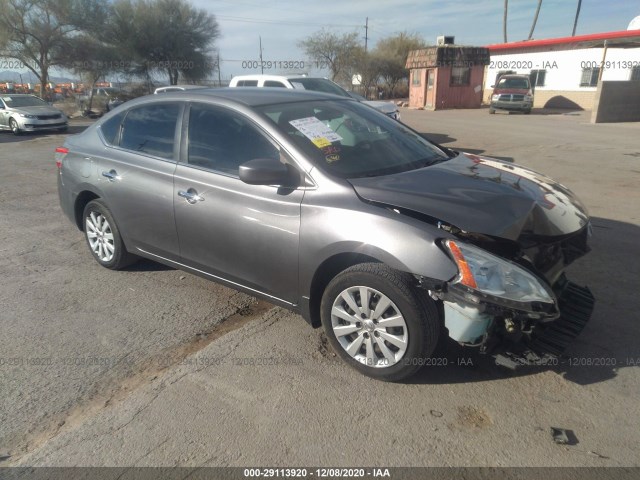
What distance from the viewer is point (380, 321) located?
9.59ft

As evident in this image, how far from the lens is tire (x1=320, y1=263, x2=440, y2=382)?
2775 millimetres

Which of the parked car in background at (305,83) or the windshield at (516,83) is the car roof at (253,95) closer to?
the parked car in background at (305,83)

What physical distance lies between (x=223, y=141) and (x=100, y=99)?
108ft

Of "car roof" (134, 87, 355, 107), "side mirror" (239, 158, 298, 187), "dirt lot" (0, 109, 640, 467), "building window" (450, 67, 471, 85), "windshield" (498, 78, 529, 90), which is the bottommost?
"dirt lot" (0, 109, 640, 467)

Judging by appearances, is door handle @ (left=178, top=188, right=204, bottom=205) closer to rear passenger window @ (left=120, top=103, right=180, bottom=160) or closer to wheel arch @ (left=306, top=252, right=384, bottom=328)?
rear passenger window @ (left=120, top=103, right=180, bottom=160)

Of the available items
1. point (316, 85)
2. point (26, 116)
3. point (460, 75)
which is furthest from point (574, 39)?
point (26, 116)

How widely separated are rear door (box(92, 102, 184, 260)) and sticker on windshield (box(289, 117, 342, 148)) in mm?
1068

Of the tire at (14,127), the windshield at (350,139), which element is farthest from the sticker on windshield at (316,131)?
the tire at (14,127)

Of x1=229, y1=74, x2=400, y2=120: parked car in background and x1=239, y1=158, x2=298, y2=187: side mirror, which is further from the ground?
x1=229, y1=74, x2=400, y2=120: parked car in background

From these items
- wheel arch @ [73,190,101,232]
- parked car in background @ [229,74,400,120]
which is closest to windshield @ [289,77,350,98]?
parked car in background @ [229,74,400,120]

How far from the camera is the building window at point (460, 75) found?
3034 cm

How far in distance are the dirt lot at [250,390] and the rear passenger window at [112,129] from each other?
1.27 metres

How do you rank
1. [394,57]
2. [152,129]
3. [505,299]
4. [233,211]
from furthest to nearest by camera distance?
[394,57] < [152,129] < [233,211] < [505,299]

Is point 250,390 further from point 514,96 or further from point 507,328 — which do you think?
point 514,96
